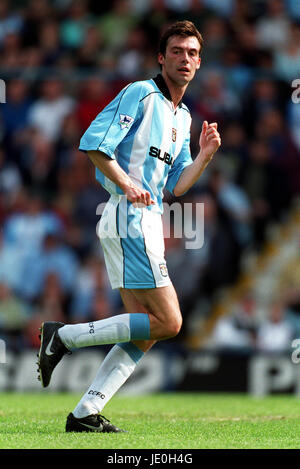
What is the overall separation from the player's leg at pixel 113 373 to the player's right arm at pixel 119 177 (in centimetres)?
76

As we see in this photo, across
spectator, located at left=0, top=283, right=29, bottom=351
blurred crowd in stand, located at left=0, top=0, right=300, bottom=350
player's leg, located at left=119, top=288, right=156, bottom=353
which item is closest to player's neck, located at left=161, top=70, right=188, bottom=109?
player's leg, located at left=119, top=288, right=156, bottom=353

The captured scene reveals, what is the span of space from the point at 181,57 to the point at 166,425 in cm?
260

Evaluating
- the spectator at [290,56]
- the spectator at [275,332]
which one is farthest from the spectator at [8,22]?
the spectator at [275,332]

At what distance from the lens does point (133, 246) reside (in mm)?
5688

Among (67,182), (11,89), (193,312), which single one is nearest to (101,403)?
(193,312)

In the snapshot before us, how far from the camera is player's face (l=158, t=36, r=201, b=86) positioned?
5.88m

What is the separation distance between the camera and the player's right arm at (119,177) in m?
5.44

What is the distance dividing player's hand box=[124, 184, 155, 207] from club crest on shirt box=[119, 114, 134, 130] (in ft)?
1.42

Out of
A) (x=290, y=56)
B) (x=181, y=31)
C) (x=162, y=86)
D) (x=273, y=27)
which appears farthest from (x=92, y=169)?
(x=181, y=31)

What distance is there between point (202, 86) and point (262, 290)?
3.23 meters

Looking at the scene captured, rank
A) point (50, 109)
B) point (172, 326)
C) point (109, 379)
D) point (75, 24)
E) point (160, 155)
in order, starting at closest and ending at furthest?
point (172, 326) < point (109, 379) < point (160, 155) < point (50, 109) < point (75, 24)

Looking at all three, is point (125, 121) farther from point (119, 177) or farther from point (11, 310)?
point (11, 310)

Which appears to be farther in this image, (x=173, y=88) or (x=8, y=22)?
(x=8, y=22)

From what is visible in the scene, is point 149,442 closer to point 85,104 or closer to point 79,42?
point 85,104
